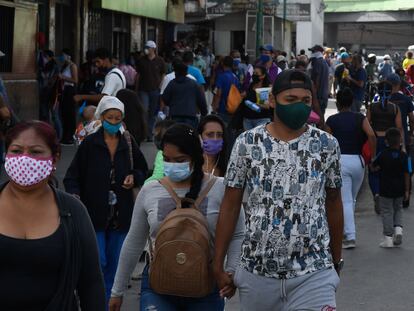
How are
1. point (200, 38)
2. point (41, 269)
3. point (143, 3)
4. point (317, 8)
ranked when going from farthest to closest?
1. point (317, 8)
2. point (200, 38)
3. point (143, 3)
4. point (41, 269)

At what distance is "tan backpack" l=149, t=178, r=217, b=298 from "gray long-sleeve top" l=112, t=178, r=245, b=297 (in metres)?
0.16

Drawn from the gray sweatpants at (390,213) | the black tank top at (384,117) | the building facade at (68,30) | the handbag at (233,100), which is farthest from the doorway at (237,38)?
the gray sweatpants at (390,213)

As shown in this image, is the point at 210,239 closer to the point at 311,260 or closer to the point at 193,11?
the point at 311,260

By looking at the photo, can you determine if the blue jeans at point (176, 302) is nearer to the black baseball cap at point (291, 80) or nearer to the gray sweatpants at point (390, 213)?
the black baseball cap at point (291, 80)

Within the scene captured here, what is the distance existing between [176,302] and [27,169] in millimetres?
1312

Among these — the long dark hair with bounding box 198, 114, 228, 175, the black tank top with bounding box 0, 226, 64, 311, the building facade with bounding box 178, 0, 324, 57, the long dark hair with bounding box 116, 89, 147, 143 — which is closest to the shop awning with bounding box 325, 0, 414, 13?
the building facade with bounding box 178, 0, 324, 57

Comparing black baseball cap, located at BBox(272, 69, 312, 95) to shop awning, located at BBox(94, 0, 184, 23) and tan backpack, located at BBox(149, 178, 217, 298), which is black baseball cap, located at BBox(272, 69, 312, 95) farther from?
shop awning, located at BBox(94, 0, 184, 23)

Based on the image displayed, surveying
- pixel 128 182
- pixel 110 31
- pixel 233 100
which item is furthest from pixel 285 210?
pixel 110 31

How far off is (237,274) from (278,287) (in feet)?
0.77

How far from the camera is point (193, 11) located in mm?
34188

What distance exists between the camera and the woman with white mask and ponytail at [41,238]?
149 inches

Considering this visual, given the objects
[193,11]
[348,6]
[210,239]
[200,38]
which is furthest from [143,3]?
[348,6]

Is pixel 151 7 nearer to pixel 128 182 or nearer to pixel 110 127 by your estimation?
pixel 110 127

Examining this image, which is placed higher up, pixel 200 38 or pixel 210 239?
pixel 200 38
